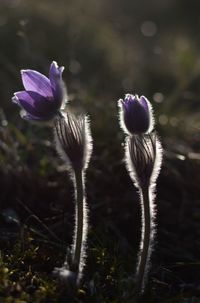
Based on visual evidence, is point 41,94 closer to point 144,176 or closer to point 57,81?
point 57,81

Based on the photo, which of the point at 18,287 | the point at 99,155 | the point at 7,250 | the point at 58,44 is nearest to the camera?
the point at 18,287

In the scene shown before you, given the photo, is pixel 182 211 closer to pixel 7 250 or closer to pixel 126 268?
pixel 126 268

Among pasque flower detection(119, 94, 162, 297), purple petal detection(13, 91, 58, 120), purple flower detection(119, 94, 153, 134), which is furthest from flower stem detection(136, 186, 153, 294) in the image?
purple petal detection(13, 91, 58, 120)

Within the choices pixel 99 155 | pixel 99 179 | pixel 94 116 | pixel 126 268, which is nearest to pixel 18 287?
pixel 126 268

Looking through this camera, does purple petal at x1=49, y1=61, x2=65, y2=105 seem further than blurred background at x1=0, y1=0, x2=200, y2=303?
No

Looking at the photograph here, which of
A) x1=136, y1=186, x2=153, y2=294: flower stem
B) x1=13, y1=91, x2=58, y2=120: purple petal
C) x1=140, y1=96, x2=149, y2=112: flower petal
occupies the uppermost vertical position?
x1=140, y1=96, x2=149, y2=112: flower petal

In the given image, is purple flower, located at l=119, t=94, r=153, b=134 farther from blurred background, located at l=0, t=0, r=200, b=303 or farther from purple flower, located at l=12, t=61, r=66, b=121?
blurred background, located at l=0, t=0, r=200, b=303

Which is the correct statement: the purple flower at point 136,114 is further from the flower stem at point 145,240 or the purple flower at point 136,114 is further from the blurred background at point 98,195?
the blurred background at point 98,195
